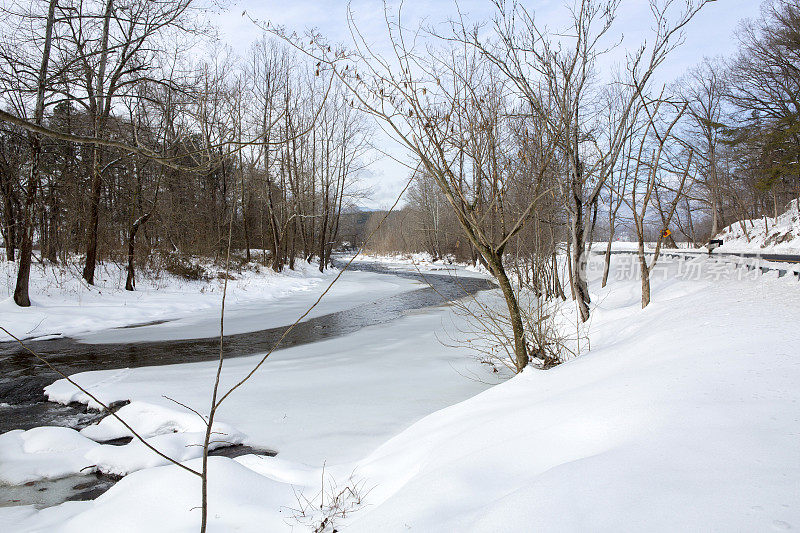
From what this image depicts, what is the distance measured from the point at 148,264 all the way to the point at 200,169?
628 inches

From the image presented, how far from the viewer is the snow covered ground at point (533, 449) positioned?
1493 millimetres

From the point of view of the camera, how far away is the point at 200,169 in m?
2.40

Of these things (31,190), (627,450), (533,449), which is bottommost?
(533,449)

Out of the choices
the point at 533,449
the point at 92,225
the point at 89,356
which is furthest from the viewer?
the point at 92,225

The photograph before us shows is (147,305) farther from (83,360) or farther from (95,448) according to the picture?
(95,448)

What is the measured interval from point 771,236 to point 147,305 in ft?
95.4

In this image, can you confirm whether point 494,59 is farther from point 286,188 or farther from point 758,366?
point 286,188

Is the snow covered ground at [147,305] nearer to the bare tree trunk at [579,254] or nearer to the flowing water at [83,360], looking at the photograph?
the flowing water at [83,360]

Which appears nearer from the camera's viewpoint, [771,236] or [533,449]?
[533,449]

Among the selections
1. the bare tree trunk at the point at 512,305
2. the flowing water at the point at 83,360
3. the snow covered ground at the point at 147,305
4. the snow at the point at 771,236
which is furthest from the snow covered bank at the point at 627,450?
the snow at the point at 771,236

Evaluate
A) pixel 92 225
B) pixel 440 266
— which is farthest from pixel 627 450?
pixel 440 266

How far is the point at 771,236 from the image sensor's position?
2370 centimetres

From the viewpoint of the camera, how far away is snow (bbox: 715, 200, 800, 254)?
21500 millimetres

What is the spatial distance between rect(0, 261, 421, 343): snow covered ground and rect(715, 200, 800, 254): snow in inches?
744
